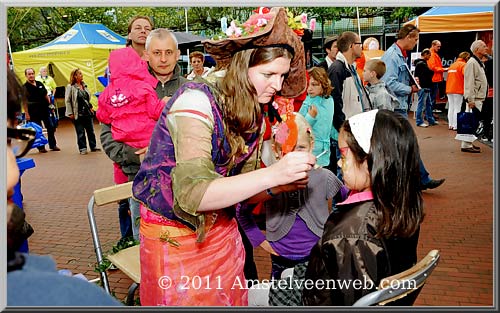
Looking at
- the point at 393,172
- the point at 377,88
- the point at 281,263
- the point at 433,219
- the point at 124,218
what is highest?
the point at 393,172

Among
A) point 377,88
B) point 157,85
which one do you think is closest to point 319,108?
point 377,88

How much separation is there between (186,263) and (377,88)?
2.89m

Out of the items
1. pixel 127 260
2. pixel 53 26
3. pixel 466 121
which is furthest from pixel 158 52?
pixel 466 121

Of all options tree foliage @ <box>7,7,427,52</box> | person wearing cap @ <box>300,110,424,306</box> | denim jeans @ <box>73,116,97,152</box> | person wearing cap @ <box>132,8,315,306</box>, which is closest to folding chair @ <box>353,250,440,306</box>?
person wearing cap @ <box>300,110,424,306</box>

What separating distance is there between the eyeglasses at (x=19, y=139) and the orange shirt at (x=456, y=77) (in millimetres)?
3022

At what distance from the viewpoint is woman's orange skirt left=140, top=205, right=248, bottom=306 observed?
132cm

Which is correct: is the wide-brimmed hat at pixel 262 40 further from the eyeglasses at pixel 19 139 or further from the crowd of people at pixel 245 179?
the eyeglasses at pixel 19 139

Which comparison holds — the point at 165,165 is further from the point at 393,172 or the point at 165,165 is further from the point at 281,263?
the point at 281,263

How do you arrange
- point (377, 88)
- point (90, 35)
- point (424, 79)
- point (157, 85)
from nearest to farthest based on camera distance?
point (157, 85)
point (90, 35)
point (377, 88)
point (424, 79)

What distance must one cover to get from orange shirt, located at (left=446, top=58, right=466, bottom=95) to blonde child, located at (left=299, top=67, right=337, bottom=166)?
938mm

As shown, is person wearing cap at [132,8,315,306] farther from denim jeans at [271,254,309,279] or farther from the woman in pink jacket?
the woman in pink jacket

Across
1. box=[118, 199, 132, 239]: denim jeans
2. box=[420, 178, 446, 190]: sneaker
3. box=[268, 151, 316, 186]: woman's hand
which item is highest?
box=[268, 151, 316, 186]: woman's hand

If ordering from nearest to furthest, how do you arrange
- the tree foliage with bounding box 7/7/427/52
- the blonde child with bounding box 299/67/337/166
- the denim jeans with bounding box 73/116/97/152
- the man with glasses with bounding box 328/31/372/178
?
the tree foliage with bounding box 7/7/427/52 → the blonde child with bounding box 299/67/337/166 → the man with glasses with bounding box 328/31/372/178 → the denim jeans with bounding box 73/116/97/152

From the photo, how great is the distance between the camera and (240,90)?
1.24m
